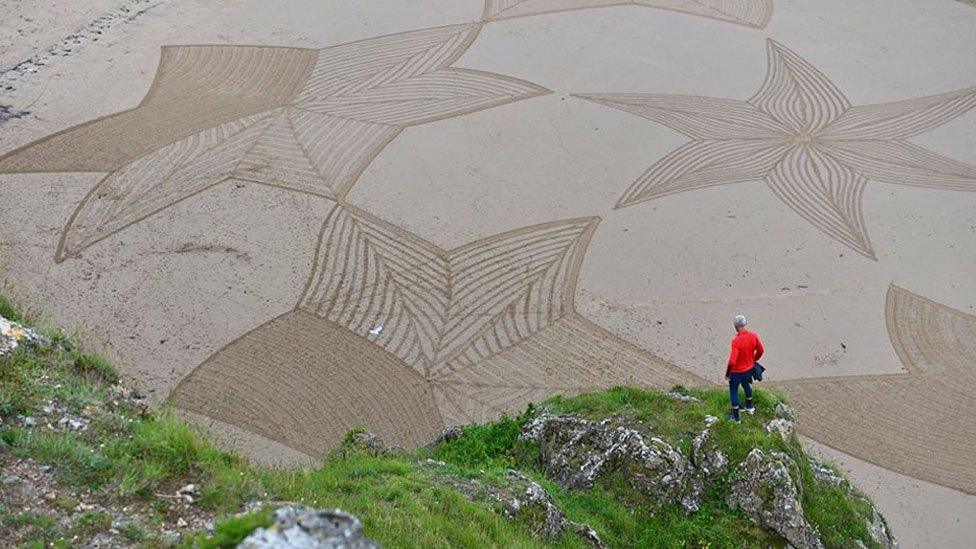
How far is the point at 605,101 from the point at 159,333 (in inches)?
459

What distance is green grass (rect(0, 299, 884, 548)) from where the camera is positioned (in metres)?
8.79

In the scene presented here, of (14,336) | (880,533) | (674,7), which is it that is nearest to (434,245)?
(14,336)

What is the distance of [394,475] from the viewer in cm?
1042

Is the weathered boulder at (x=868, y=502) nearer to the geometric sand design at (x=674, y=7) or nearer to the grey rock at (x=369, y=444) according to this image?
the grey rock at (x=369, y=444)

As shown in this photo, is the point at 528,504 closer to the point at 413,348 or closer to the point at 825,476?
the point at 825,476

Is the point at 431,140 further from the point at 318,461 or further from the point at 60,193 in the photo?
the point at 318,461

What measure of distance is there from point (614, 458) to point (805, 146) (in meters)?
12.6

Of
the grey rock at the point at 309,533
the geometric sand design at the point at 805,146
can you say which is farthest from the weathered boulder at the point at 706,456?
the geometric sand design at the point at 805,146

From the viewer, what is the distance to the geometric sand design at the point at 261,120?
19.3 metres

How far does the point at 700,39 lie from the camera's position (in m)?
25.1

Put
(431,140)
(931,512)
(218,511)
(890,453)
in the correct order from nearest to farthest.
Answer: (218,511) < (931,512) < (890,453) < (431,140)

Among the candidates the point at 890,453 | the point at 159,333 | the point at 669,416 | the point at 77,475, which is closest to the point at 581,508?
the point at 669,416

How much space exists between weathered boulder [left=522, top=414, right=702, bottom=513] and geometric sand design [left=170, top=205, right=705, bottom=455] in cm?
300

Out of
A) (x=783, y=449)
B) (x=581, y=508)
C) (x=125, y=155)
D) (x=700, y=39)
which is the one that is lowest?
(x=581, y=508)
